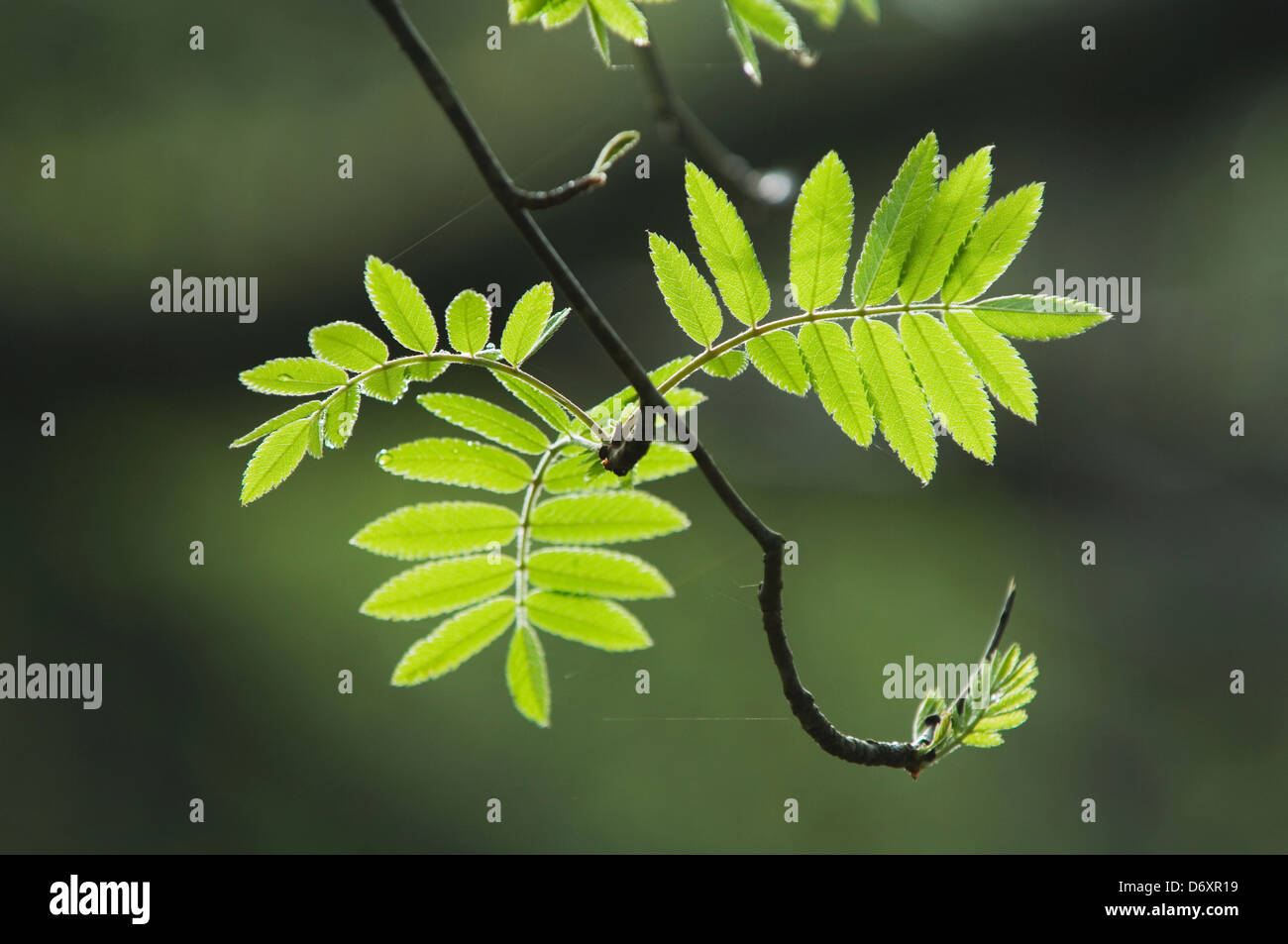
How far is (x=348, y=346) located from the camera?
Result: 858mm

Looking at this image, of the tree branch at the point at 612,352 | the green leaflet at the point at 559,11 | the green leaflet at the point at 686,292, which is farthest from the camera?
the green leaflet at the point at 686,292

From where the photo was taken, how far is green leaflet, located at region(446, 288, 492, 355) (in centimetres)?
86

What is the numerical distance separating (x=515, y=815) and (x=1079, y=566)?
2.93 m

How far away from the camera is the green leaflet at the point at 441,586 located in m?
0.83

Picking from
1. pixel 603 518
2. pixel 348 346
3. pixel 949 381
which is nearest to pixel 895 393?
pixel 949 381

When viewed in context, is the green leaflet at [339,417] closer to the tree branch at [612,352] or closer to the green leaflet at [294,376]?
the green leaflet at [294,376]

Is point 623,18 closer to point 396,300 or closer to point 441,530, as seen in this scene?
point 396,300

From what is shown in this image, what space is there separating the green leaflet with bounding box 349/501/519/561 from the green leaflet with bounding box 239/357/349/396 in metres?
0.14

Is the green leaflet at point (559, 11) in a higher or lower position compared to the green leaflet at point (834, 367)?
higher

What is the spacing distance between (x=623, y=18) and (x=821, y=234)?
259mm

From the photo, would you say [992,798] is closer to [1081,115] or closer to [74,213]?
[1081,115]

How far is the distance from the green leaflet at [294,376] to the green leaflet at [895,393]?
19.6 inches

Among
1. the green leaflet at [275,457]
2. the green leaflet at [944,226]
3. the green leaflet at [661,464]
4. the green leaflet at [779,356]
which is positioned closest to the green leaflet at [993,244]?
the green leaflet at [944,226]

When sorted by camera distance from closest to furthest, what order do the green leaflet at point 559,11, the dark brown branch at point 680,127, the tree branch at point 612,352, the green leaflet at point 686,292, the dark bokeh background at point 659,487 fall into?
the tree branch at point 612,352 → the green leaflet at point 559,11 → the green leaflet at point 686,292 → the dark brown branch at point 680,127 → the dark bokeh background at point 659,487
